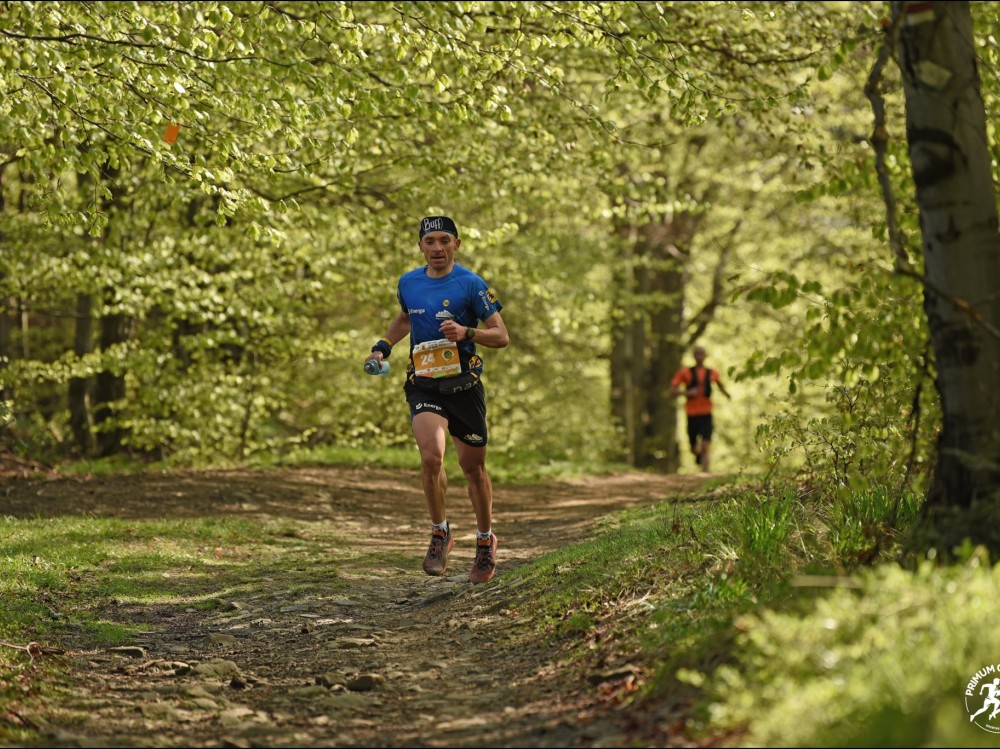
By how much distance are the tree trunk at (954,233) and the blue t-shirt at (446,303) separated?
3.53 metres

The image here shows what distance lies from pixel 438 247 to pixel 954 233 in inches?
153

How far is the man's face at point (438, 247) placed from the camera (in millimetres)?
8273

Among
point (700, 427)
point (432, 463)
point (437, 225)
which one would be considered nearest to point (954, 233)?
point (437, 225)

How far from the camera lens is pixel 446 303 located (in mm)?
8227

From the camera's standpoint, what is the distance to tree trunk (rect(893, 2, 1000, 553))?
17.3 ft

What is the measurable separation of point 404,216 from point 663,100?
7266 millimetres

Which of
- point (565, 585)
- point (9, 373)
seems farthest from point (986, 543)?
point (9, 373)

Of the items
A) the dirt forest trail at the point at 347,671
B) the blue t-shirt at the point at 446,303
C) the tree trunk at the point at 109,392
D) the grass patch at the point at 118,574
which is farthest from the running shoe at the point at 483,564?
the tree trunk at the point at 109,392

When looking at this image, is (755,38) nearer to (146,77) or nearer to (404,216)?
(404,216)

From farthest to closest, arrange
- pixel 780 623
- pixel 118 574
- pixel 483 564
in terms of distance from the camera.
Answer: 1. pixel 118 574
2. pixel 483 564
3. pixel 780 623

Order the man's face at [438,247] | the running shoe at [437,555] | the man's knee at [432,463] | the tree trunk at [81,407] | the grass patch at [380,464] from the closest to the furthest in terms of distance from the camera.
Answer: the man's knee at [432,463] → the man's face at [438,247] → the running shoe at [437,555] → the grass patch at [380,464] → the tree trunk at [81,407]

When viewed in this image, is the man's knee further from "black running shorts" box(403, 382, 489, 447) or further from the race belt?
the race belt

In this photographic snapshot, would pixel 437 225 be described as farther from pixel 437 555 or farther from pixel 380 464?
pixel 380 464

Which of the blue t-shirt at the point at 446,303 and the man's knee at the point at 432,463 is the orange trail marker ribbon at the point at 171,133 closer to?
the blue t-shirt at the point at 446,303
